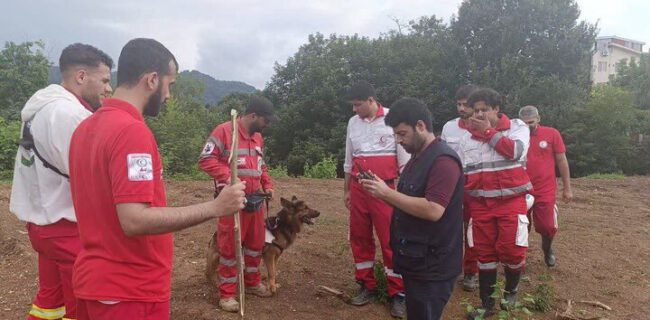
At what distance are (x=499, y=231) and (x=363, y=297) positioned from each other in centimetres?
149

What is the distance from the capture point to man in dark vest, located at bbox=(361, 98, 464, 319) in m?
3.00

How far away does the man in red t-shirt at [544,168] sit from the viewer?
6.07 meters

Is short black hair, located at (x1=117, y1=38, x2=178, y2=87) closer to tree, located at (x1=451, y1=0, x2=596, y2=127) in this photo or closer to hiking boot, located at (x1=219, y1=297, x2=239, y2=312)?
hiking boot, located at (x1=219, y1=297, x2=239, y2=312)

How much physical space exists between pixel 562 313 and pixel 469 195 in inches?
62.5

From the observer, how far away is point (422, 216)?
2953mm

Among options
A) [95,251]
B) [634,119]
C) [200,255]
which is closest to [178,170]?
[200,255]

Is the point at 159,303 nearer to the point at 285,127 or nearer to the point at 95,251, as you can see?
the point at 95,251

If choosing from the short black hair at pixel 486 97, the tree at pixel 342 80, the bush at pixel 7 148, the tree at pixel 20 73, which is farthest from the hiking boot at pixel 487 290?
Answer: the tree at pixel 20 73

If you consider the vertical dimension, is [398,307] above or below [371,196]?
below

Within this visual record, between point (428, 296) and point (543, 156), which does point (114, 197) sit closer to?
point (428, 296)

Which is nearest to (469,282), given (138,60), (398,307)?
(398,307)

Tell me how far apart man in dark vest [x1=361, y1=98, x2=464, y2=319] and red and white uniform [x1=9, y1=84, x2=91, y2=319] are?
1.82 meters

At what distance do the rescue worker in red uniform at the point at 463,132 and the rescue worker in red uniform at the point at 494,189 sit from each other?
23 centimetres

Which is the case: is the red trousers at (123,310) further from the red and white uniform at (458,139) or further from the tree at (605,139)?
the tree at (605,139)
